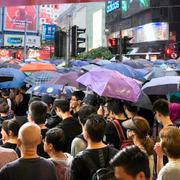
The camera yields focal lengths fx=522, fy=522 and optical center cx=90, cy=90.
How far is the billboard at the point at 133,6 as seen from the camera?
62.8 meters

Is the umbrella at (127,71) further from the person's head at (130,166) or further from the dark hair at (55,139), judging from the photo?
the person's head at (130,166)

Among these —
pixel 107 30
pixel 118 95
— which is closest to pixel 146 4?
pixel 107 30

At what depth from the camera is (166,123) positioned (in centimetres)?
648

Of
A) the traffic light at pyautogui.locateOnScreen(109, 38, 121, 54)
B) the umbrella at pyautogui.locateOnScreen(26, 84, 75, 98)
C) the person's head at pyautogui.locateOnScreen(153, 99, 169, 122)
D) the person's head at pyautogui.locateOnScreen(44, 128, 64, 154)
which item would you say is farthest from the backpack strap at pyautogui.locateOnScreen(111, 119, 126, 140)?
the traffic light at pyautogui.locateOnScreen(109, 38, 121, 54)

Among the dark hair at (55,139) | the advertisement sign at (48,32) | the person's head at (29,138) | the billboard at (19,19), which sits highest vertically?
the billboard at (19,19)

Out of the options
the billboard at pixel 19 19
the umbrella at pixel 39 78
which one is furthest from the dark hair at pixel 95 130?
the billboard at pixel 19 19

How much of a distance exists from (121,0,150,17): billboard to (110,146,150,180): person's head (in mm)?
59220

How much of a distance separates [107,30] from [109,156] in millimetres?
74386

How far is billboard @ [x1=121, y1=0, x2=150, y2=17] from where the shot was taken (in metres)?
62.8

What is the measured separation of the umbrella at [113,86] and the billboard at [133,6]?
175 feet

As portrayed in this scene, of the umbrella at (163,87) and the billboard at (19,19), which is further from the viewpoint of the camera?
the billboard at (19,19)

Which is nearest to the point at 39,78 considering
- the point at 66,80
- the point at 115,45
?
the point at 66,80

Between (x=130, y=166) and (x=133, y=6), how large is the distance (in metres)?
66.1

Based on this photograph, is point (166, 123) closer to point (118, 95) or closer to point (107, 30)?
point (118, 95)
